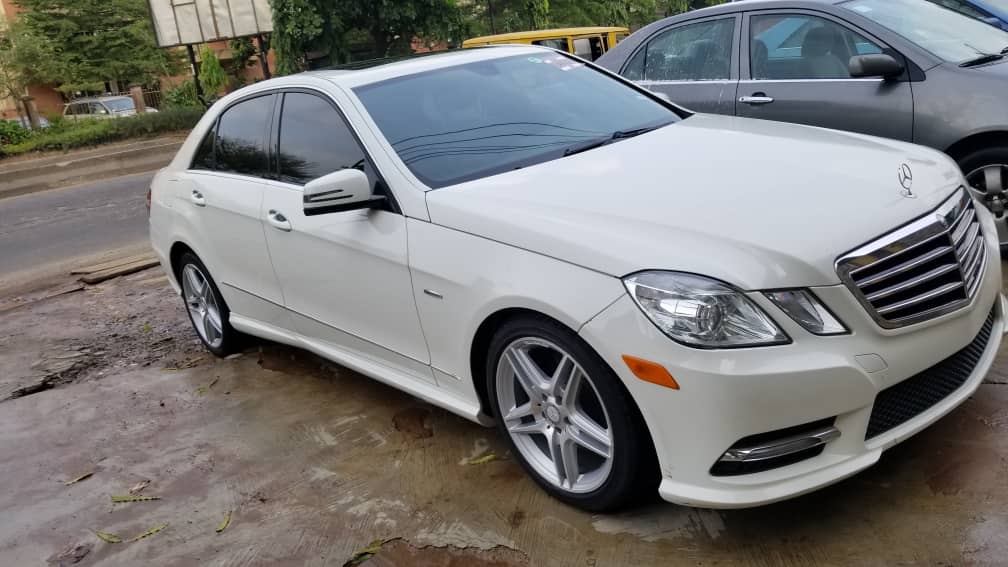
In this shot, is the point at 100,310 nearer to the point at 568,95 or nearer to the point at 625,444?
the point at 568,95

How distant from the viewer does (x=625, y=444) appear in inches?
112

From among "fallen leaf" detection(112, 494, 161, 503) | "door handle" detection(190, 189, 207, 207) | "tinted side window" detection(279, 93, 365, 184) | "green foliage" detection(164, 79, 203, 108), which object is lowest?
"green foliage" detection(164, 79, 203, 108)

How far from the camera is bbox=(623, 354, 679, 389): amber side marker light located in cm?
264

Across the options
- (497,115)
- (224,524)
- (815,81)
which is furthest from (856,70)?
(224,524)

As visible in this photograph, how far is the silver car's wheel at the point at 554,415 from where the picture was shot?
3037mm

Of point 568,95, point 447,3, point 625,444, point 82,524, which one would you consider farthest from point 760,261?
point 447,3

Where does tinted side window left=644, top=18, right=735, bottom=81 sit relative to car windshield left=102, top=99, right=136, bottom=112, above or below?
above

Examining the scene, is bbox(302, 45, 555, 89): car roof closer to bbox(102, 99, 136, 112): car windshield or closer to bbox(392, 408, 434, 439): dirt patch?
bbox(392, 408, 434, 439): dirt patch

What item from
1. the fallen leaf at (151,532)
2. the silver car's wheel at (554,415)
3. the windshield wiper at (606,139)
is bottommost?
the fallen leaf at (151,532)

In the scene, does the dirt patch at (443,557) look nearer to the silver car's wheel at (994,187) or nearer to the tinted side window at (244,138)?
the tinted side window at (244,138)

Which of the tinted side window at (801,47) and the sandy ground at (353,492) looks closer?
the sandy ground at (353,492)

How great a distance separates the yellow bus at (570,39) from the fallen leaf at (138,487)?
12491mm

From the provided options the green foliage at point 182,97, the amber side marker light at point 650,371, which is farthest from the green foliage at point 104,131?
the amber side marker light at point 650,371

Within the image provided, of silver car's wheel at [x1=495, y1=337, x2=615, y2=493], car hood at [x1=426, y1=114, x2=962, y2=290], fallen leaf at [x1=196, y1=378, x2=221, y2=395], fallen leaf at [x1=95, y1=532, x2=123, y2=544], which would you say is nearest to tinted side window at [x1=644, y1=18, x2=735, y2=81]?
car hood at [x1=426, y1=114, x2=962, y2=290]
